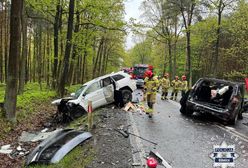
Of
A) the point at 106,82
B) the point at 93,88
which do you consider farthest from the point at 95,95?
the point at 106,82

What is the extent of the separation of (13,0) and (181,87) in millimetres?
12584

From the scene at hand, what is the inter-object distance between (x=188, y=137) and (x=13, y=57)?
24.0 ft

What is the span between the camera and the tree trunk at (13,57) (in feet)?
35.0

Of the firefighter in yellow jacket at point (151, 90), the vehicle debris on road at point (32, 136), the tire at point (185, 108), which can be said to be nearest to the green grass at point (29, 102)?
the vehicle debris on road at point (32, 136)

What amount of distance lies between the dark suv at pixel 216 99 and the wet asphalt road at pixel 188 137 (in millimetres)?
461

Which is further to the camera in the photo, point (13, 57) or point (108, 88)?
point (108, 88)

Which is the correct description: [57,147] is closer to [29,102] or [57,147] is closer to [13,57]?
[13,57]

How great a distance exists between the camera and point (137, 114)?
12.5m

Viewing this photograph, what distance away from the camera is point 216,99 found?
12562mm

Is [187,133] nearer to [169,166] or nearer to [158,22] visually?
[169,166]

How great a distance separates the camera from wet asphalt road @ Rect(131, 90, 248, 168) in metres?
6.63

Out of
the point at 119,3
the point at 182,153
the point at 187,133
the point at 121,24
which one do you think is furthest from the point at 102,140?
the point at 119,3

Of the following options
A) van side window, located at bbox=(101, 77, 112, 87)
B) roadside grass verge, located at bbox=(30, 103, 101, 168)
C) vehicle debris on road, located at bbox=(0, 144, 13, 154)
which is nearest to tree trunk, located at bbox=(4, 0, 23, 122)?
vehicle debris on road, located at bbox=(0, 144, 13, 154)

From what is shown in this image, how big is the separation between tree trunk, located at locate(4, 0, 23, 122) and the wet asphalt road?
5.00 m
